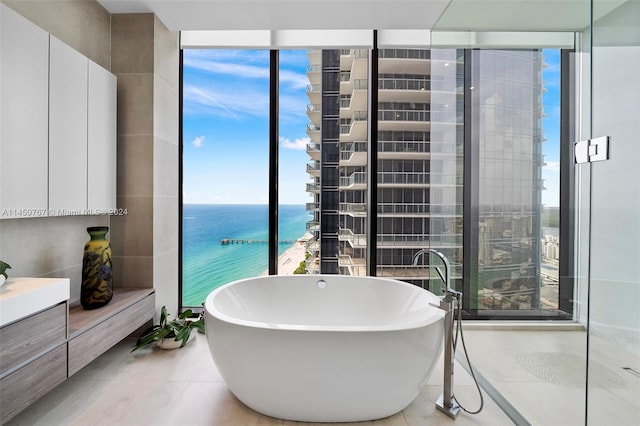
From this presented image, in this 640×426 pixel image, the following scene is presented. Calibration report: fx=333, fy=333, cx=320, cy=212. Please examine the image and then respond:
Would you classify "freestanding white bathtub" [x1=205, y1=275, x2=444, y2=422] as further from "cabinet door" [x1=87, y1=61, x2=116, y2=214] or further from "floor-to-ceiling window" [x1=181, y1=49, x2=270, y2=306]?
"floor-to-ceiling window" [x1=181, y1=49, x2=270, y2=306]

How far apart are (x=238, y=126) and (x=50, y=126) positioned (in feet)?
5.16

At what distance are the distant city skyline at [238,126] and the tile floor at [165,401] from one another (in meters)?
1.58

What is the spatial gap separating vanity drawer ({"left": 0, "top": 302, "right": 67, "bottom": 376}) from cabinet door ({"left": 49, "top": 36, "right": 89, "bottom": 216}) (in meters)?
0.63

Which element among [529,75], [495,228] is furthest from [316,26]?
[495,228]

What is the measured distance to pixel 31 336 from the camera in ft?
4.90

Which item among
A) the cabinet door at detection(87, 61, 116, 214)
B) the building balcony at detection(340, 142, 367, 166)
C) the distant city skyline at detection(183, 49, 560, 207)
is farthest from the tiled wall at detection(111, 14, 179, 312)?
the building balcony at detection(340, 142, 367, 166)

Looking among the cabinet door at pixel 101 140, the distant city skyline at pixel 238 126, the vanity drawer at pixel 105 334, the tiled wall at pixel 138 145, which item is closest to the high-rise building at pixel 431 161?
the distant city skyline at pixel 238 126

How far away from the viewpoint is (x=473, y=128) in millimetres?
2043

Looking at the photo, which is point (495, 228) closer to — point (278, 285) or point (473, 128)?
point (473, 128)

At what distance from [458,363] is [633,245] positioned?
1.45m

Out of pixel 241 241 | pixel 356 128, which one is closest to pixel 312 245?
pixel 241 241

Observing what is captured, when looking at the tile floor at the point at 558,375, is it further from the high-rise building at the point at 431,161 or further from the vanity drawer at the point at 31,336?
the vanity drawer at the point at 31,336

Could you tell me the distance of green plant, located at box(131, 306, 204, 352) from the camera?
2402mm

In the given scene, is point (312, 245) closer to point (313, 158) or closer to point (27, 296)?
point (313, 158)
